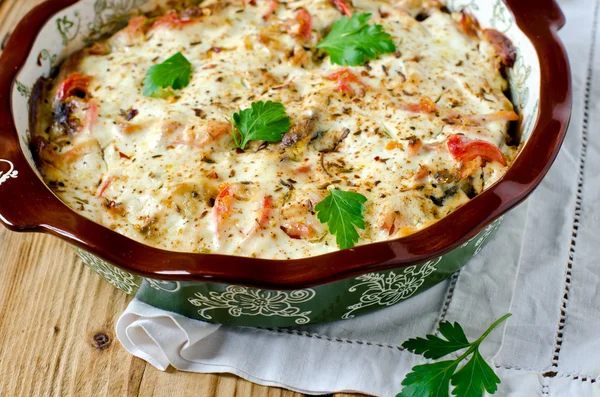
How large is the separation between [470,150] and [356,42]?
32.1 inches

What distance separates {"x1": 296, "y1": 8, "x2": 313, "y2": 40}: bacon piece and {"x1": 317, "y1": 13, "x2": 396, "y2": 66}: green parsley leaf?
0.12 meters

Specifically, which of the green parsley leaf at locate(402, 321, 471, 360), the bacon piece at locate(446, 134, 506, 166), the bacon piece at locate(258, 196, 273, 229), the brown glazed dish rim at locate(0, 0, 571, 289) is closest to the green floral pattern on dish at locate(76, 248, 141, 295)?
the brown glazed dish rim at locate(0, 0, 571, 289)

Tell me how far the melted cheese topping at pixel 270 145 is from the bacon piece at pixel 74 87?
0.05 ft

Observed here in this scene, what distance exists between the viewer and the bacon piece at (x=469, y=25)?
141 inches

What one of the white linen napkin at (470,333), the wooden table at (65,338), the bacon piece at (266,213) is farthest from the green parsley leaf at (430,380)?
the bacon piece at (266,213)

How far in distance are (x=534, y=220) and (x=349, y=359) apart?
1150 mm

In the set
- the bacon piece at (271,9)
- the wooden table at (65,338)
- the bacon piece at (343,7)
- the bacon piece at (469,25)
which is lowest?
the wooden table at (65,338)

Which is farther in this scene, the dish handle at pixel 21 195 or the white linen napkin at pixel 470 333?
the white linen napkin at pixel 470 333

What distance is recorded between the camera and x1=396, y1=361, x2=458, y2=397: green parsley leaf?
2.71 metres

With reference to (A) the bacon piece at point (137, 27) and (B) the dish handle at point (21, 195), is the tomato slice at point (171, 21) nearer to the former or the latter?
(A) the bacon piece at point (137, 27)

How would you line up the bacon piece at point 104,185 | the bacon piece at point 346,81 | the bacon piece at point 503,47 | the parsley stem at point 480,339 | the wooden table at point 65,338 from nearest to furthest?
the parsley stem at point 480,339
the wooden table at point 65,338
the bacon piece at point 104,185
the bacon piece at point 346,81
the bacon piece at point 503,47

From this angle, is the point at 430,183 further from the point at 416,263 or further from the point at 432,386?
the point at 432,386

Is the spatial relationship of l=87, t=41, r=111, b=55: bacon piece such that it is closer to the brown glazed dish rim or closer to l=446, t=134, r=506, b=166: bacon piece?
the brown glazed dish rim

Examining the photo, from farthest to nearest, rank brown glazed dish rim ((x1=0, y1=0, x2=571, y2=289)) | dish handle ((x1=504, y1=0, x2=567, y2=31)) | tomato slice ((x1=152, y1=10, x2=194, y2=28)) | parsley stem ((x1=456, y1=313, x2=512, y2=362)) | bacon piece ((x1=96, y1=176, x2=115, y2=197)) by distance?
tomato slice ((x1=152, y1=10, x2=194, y2=28)) → dish handle ((x1=504, y1=0, x2=567, y2=31)) → bacon piece ((x1=96, y1=176, x2=115, y2=197)) → parsley stem ((x1=456, y1=313, x2=512, y2=362)) → brown glazed dish rim ((x1=0, y1=0, x2=571, y2=289))
